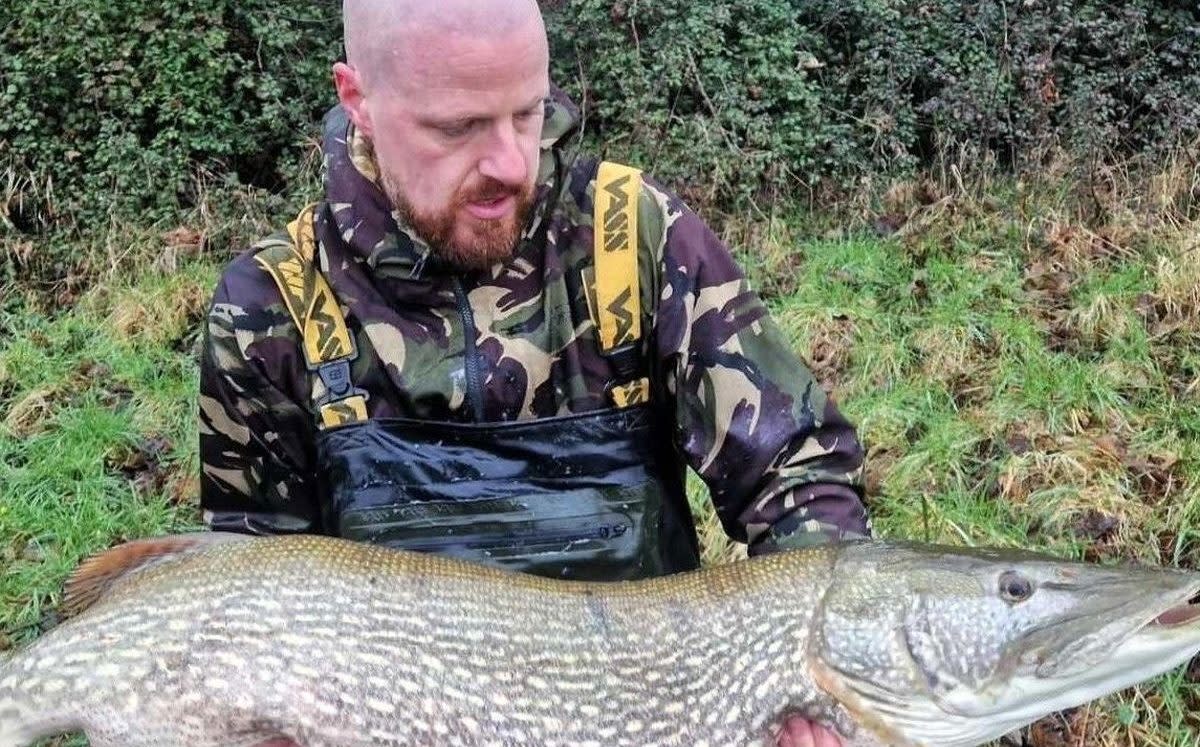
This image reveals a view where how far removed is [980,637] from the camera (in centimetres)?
173

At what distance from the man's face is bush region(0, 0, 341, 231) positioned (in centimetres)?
439

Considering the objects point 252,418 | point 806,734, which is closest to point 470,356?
point 252,418

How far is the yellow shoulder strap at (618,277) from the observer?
2227mm

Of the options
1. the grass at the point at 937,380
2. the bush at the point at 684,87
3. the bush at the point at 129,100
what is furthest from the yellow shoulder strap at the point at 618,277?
the bush at the point at 129,100

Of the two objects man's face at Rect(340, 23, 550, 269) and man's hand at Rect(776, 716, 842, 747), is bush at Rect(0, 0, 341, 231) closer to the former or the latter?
man's face at Rect(340, 23, 550, 269)

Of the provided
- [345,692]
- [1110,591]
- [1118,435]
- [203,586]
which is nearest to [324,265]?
[203,586]

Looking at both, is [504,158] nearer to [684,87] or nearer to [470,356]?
[470,356]

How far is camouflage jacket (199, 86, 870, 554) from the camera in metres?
2.20

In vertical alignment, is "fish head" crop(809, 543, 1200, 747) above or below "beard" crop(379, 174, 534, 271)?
below

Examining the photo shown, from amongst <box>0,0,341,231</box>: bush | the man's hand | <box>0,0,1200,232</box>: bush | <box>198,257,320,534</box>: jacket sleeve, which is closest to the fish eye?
the man's hand

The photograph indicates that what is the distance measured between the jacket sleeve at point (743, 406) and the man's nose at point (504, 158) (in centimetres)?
34

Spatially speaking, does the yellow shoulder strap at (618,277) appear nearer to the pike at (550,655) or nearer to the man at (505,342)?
the man at (505,342)

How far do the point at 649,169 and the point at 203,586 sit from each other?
14.7ft

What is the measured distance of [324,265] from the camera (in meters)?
2.30
